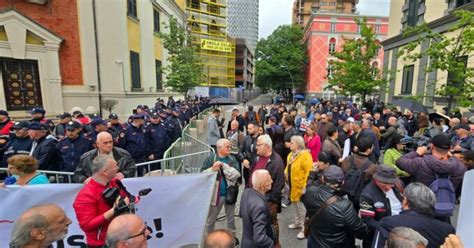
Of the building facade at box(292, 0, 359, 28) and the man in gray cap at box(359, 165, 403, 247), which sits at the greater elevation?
the building facade at box(292, 0, 359, 28)

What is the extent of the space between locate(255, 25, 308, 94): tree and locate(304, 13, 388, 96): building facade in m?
3.10

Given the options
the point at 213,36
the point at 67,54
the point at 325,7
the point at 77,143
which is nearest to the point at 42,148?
the point at 77,143

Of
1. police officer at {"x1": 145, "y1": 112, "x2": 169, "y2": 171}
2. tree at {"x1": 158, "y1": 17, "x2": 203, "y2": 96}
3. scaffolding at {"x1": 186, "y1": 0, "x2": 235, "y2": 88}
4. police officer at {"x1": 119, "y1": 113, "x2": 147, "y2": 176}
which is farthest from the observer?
scaffolding at {"x1": 186, "y1": 0, "x2": 235, "y2": 88}

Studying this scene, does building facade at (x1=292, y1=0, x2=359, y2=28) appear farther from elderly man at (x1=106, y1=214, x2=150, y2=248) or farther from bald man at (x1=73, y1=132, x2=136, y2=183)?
elderly man at (x1=106, y1=214, x2=150, y2=248)

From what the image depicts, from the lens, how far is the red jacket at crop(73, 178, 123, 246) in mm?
2488

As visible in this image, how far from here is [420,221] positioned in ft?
7.20

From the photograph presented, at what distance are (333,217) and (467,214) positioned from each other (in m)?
1.13

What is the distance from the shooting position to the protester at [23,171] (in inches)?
118

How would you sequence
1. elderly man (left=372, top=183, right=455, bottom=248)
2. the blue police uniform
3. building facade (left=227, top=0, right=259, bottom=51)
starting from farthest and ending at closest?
building facade (left=227, top=0, right=259, bottom=51) < the blue police uniform < elderly man (left=372, top=183, right=455, bottom=248)

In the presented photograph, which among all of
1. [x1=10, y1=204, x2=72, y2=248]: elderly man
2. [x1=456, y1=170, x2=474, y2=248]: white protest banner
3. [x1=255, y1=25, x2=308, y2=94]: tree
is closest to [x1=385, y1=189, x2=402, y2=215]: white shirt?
[x1=456, y1=170, x2=474, y2=248]: white protest banner

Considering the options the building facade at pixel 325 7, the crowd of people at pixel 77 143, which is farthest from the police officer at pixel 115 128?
the building facade at pixel 325 7

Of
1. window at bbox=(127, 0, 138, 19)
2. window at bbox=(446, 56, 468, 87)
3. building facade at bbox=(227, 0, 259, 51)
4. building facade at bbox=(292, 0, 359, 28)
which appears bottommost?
window at bbox=(446, 56, 468, 87)

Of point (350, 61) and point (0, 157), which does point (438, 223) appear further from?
point (350, 61)

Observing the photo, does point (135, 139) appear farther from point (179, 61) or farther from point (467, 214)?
point (179, 61)
